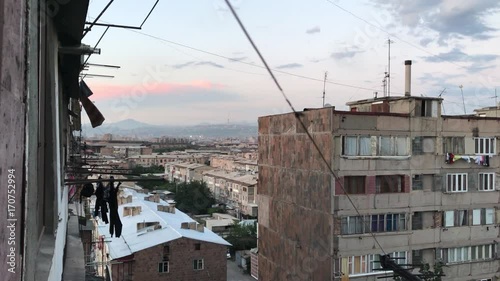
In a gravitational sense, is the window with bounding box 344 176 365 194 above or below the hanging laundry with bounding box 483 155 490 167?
below

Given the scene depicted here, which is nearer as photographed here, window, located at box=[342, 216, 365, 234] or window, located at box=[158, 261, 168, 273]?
window, located at box=[342, 216, 365, 234]

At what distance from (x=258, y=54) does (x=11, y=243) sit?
2.66m

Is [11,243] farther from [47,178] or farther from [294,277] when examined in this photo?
[294,277]

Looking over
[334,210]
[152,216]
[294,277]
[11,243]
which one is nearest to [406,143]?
[334,210]

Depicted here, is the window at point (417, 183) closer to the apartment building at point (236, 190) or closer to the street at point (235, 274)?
the street at point (235, 274)

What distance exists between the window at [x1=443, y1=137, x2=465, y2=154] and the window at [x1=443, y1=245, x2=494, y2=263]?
4.03m

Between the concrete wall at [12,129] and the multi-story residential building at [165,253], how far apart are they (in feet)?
71.7

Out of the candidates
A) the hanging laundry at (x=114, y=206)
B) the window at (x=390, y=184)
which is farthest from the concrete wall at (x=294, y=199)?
the hanging laundry at (x=114, y=206)

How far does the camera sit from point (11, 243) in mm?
1585

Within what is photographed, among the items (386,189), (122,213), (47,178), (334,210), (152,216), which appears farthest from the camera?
(122,213)

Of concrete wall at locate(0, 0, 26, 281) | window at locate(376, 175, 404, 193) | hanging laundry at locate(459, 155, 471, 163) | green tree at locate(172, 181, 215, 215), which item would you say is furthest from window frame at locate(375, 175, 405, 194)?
green tree at locate(172, 181, 215, 215)

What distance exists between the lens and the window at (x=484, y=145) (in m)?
17.9

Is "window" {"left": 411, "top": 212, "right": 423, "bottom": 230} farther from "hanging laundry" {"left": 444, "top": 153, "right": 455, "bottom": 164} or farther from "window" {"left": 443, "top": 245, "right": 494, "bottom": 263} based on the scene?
"hanging laundry" {"left": 444, "top": 153, "right": 455, "bottom": 164}

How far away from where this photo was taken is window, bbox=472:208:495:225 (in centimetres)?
1786
